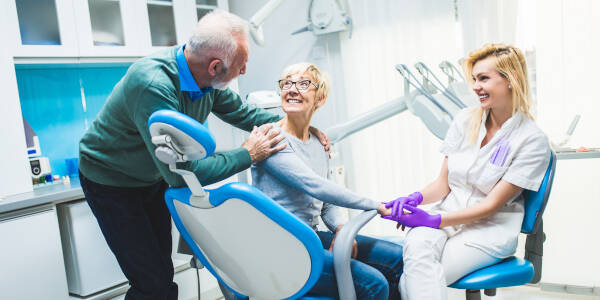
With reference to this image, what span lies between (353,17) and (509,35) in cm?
103

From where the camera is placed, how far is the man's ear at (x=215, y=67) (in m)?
1.36

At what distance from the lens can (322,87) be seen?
5.37 feet

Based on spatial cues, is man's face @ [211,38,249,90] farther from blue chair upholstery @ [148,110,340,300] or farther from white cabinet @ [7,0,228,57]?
white cabinet @ [7,0,228,57]

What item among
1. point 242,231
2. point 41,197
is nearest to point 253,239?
point 242,231

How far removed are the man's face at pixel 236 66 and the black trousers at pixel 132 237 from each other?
54 centimetres

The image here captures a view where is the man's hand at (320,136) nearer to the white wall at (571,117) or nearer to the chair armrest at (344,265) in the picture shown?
the chair armrest at (344,265)

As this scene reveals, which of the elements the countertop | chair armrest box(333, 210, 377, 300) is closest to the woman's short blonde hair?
chair armrest box(333, 210, 377, 300)

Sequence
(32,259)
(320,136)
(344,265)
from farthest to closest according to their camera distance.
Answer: (32,259), (320,136), (344,265)

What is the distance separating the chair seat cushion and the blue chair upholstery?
512 mm

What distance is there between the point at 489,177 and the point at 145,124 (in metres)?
1.09

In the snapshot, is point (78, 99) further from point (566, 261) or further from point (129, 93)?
point (566, 261)

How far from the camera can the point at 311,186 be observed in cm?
143

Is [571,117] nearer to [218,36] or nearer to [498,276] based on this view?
[498,276]

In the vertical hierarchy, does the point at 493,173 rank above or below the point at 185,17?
below
